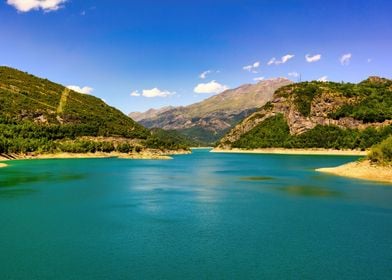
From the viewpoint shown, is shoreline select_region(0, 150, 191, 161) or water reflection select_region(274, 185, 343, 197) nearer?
water reflection select_region(274, 185, 343, 197)

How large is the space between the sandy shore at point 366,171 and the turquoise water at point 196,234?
1581cm

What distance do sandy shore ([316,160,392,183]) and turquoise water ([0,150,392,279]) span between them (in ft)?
51.9

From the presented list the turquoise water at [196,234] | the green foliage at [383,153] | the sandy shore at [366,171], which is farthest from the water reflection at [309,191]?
the green foliage at [383,153]

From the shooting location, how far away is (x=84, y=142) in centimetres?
17662

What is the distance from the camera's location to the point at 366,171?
81.6 metres

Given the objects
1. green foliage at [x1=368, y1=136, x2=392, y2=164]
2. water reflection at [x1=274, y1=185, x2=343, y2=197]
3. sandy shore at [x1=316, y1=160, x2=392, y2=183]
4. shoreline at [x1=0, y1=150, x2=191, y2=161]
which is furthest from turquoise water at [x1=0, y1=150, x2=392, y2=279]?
shoreline at [x1=0, y1=150, x2=191, y2=161]

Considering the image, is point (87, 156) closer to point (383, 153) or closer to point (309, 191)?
point (383, 153)

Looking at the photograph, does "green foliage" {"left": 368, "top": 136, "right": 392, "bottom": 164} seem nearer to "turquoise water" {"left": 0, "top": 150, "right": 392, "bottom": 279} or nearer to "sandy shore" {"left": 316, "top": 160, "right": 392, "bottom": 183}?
"sandy shore" {"left": 316, "top": 160, "right": 392, "bottom": 183}

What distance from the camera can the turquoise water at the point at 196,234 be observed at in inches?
950

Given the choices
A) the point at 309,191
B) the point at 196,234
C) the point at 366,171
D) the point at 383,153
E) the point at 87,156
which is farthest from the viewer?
the point at 87,156

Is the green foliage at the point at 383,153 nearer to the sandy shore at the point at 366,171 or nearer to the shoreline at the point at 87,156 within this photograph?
the sandy shore at the point at 366,171

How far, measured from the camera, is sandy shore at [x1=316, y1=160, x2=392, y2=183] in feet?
247

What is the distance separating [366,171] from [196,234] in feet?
196

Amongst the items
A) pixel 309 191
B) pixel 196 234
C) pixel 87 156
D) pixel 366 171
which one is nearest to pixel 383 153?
pixel 366 171
